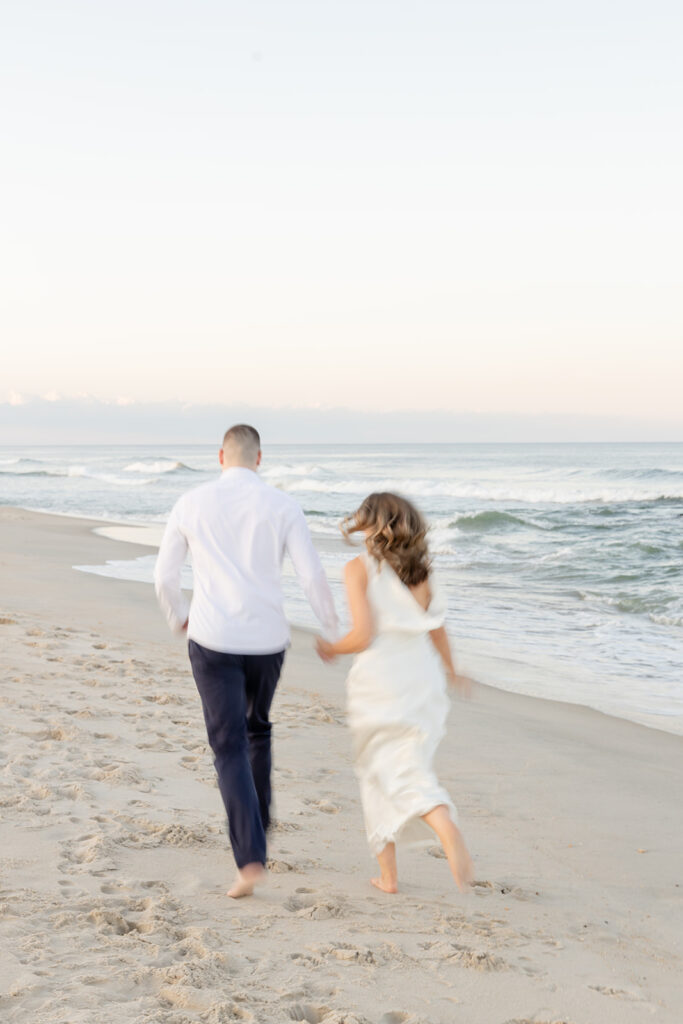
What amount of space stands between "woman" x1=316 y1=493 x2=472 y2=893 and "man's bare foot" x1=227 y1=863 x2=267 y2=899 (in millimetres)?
467

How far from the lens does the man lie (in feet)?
10.7

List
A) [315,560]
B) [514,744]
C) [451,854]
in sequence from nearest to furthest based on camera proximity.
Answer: [451,854] → [315,560] → [514,744]

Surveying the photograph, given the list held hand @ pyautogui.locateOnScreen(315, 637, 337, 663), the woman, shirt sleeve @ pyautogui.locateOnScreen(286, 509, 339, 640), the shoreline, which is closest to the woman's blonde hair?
the woman

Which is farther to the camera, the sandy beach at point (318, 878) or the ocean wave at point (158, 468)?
the ocean wave at point (158, 468)

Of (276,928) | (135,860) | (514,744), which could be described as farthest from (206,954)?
(514,744)

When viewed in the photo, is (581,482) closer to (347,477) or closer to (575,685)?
(347,477)

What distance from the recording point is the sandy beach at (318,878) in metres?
2.53

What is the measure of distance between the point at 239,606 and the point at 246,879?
988mm

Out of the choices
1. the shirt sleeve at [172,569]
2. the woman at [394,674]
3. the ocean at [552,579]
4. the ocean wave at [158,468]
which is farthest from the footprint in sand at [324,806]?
the ocean wave at [158,468]

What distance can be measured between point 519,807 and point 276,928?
1.90m

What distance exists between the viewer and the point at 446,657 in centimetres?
350

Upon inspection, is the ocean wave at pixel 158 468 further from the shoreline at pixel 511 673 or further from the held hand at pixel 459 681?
the held hand at pixel 459 681

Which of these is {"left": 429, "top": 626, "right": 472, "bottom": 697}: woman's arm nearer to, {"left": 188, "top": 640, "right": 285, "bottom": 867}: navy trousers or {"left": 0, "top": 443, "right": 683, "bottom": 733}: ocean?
{"left": 188, "top": 640, "right": 285, "bottom": 867}: navy trousers

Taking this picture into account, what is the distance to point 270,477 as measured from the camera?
171ft
